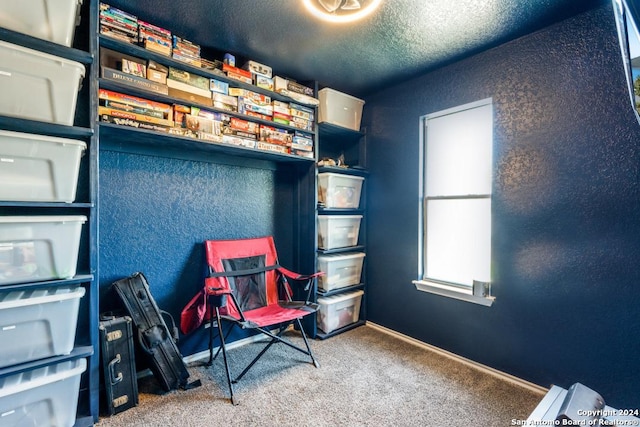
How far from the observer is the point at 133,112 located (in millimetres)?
1858

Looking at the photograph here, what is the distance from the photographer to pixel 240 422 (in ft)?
5.55

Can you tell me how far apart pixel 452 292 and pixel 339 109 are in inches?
74.5

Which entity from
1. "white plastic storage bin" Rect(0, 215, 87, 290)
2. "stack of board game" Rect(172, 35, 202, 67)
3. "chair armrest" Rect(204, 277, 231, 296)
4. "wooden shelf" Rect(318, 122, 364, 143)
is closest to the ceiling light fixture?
"stack of board game" Rect(172, 35, 202, 67)

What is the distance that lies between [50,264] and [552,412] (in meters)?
2.63

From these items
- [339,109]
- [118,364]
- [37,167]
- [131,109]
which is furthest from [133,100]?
[339,109]

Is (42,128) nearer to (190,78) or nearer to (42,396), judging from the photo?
(190,78)

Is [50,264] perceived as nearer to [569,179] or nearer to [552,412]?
[552,412]

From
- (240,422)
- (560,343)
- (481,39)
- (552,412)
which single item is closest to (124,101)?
(240,422)

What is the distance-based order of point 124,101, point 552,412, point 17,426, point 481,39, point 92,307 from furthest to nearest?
point 481,39 < point 124,101 < point 92,307 < point 552,412 < point 17,426

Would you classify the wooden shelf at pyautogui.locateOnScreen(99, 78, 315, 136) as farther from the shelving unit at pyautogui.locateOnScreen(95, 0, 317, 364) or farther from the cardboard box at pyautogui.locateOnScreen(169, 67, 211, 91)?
the cardboard box at pyautogui.locateOnScreen(169, 67, 211, 91)

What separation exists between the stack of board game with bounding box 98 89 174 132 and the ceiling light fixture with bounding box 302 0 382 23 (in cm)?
111

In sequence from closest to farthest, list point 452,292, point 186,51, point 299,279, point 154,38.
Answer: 1. point 154,38
2. point 186,51
3. point 452,292
4. point 299,279

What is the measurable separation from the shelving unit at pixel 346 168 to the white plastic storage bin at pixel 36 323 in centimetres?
180

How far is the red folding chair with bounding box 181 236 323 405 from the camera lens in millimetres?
2127
